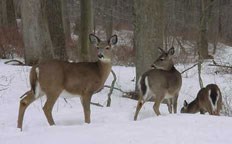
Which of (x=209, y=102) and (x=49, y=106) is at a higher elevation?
(x=49, y=106)

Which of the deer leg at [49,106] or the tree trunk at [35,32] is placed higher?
the tree trunk at [35,32]

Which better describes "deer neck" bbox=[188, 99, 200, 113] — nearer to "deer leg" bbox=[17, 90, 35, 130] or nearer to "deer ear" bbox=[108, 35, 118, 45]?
"deer ear" bbox=[108, 35, 118, 45]

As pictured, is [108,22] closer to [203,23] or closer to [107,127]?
[203,23]

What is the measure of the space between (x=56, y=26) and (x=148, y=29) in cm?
344

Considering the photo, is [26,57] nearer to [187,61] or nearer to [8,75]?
[8,75]

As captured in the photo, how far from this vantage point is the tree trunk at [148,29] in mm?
10469

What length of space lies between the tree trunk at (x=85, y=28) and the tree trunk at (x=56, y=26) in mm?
960

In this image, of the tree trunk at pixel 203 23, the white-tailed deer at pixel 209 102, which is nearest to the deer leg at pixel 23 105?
the white-tailed deer at pixel 209 102

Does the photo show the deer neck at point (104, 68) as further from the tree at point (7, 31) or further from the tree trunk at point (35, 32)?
the tree at point (7, 31)

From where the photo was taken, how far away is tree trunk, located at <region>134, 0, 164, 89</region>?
10.5m

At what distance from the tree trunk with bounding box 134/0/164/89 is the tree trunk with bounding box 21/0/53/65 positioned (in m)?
2.73

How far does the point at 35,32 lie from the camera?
497 inches

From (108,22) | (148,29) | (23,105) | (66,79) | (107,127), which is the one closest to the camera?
(107,127)

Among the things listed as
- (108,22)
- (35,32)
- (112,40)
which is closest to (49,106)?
(112,40)
